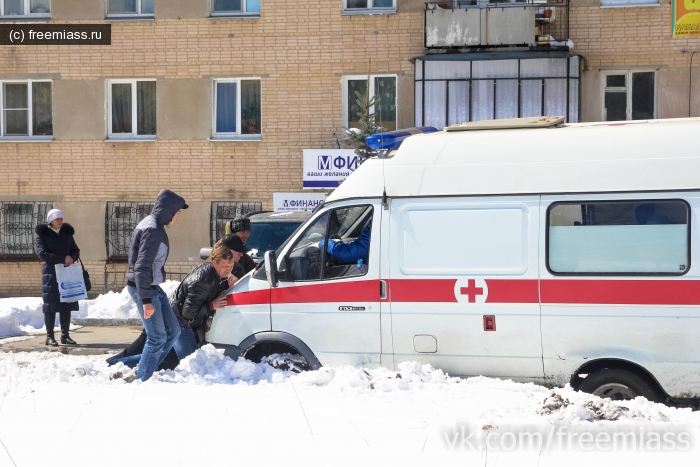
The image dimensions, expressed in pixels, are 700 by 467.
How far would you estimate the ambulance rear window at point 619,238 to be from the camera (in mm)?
6621

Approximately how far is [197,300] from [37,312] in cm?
700

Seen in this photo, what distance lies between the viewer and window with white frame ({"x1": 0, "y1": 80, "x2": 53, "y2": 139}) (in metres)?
19.8

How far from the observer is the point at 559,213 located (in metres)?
6.91

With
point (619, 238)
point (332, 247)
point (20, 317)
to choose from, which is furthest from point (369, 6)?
point (619, 238)

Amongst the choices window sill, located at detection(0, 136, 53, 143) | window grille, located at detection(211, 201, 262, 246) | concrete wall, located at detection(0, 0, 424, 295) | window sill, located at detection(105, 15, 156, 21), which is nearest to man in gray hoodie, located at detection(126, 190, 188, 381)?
concrete wall, located at detection(0, 0, 424, 295)

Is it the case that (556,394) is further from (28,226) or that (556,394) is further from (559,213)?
(28,226)

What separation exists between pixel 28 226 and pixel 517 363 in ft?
50.5

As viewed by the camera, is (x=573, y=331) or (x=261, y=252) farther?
(x=261, y=252)

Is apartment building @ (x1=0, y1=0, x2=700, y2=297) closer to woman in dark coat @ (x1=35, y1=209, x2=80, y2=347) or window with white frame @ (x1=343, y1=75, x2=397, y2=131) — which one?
window with white frame @ (x1=343, y1=75, x2=397, y2=131)

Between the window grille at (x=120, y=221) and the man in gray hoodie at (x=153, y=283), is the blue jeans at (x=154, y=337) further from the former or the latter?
the window grille at (x=120, y=221)

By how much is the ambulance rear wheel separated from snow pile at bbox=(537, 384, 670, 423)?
48 centimetres

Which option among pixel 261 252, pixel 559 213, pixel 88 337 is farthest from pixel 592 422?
pixel 88 337

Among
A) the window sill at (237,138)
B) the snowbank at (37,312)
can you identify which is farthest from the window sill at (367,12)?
the snowbank at (37,312)

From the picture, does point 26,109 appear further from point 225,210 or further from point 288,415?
point 288,415
